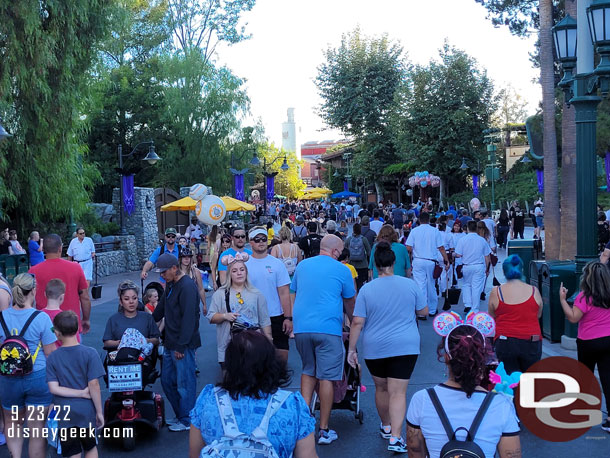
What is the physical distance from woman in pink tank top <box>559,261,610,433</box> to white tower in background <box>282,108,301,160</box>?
148 metres

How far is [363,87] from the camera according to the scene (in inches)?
1986

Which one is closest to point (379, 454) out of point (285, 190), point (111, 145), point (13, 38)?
point (13, 38)

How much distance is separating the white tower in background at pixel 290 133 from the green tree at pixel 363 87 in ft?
332

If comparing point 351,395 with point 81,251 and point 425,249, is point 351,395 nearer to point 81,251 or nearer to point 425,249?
point 425,249

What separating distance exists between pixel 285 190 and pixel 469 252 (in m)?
81.8

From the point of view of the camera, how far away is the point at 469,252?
10648 mm

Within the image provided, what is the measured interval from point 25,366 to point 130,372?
1098 millimetres

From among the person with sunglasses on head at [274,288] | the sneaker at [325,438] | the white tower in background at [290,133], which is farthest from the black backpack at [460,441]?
the white tower in background at [290,133]

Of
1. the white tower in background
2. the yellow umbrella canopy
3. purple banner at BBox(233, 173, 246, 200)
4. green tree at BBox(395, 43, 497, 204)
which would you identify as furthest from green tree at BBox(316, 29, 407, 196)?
the white tower in background

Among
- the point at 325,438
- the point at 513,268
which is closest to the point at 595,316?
the point at 513,268

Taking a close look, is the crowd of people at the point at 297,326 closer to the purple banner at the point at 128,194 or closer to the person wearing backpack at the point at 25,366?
the person wearing backpack at the point at 25,366

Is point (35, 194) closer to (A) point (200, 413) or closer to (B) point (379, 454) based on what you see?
(B) point (379, 454)

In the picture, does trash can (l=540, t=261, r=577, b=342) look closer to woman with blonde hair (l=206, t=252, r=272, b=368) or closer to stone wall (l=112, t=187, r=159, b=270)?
woman with blonde hair (l=206, t=252, r=272, b=368)

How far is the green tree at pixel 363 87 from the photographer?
5075 cm
